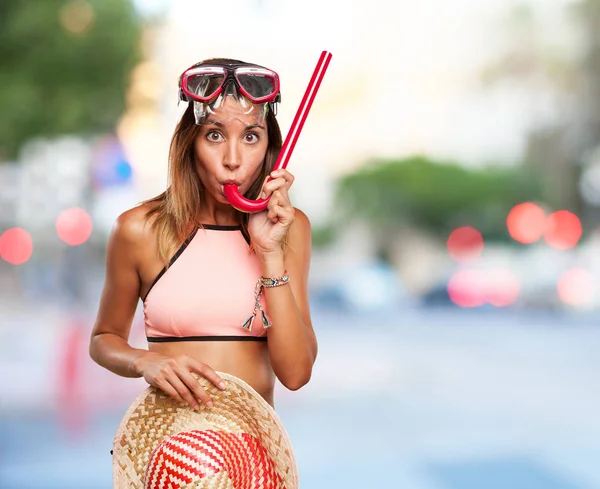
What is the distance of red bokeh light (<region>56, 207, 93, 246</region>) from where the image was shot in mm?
17234

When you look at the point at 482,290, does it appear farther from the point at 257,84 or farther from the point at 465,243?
the point at 257,84

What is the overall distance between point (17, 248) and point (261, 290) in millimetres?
24206

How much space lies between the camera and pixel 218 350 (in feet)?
5.02

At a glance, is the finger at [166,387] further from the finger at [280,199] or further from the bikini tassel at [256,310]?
the finger at [280,199]

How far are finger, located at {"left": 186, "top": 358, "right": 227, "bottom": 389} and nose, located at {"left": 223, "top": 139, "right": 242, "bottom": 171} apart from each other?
0.31m

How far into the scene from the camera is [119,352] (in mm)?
1534

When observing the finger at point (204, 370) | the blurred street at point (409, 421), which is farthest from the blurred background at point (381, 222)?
the finger at point (204, 370)

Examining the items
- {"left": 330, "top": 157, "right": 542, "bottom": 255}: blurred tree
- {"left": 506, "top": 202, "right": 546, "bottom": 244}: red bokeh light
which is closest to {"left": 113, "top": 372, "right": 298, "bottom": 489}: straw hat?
{"left": 506, "top": 202, "right": 546, "bottom": 244}: red bokeh light

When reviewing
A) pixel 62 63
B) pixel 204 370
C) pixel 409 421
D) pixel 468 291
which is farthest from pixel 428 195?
pixel 204 370

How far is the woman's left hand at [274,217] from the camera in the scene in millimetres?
1482

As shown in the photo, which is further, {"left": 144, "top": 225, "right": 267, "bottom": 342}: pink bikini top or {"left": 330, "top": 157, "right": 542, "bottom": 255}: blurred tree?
{"left": 330, "top": 157, "right": 542, "bottom": 255}: blurred tree

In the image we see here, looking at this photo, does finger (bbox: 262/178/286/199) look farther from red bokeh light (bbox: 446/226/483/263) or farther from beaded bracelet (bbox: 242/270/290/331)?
red bokeh light (bbox: 446/226/483/263)

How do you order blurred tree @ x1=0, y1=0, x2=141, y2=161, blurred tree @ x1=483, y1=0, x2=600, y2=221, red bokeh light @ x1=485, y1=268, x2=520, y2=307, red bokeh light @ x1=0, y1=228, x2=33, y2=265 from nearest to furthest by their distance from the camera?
blurred tree @ x1=0, y1=0, x2=141, y2=161 < red bokeh light @ x1=485, y1=268, x2=520, y2=307 < red bokeh light @ x1=0, y1=228, x2=33, y2=265 < blurred tree @ x1=483, y1=0, x2=600, y2=221

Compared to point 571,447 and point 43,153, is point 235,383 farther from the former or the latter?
point 43,153
